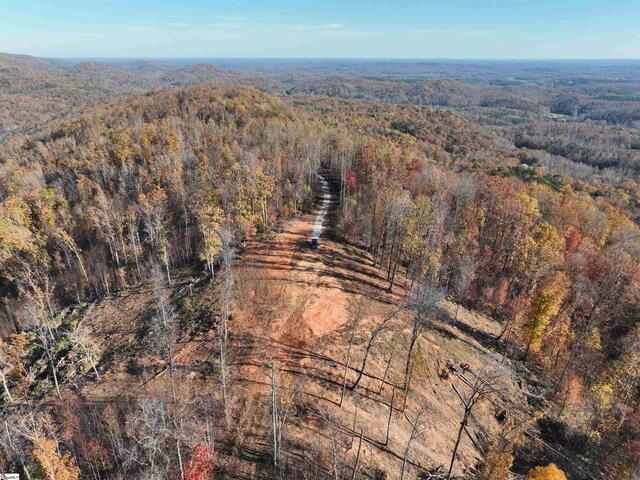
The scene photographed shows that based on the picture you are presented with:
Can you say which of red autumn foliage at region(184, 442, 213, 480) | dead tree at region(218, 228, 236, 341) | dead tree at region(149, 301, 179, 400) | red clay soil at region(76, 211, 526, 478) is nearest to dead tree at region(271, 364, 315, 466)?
red clay soil at region(76, 211, 526, 478)

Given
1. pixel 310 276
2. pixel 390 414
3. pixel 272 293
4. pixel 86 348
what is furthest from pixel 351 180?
pixel 86 348

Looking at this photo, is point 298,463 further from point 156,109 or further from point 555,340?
point 156,109

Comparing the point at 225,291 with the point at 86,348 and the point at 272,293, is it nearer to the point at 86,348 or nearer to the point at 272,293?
the point at 272,293

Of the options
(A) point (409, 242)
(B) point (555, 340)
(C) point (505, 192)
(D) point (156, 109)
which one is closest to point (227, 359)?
(A) point (409, 242)

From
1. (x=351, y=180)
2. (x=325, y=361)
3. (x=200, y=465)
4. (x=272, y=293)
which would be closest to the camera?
(x=200, y=465)

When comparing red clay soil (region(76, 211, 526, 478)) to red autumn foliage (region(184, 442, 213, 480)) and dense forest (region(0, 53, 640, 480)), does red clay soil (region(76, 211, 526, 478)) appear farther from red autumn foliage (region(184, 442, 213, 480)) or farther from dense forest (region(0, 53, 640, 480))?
red autumn foliage (region(184, 442, 213, 480))

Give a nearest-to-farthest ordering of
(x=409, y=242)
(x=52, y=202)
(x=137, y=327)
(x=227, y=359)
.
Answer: (x=227, y=359) → (x=137, y=327) → (x=409, y=242) → (x=52, y=202)

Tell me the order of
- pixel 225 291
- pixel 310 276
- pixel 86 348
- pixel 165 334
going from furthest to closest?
pixel 310 276, pixel 225 291, pixel 86 348, pixel 165 334

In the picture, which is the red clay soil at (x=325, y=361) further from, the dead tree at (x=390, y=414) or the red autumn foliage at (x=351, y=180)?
the red autumn foliage at (x=351, y=180)
